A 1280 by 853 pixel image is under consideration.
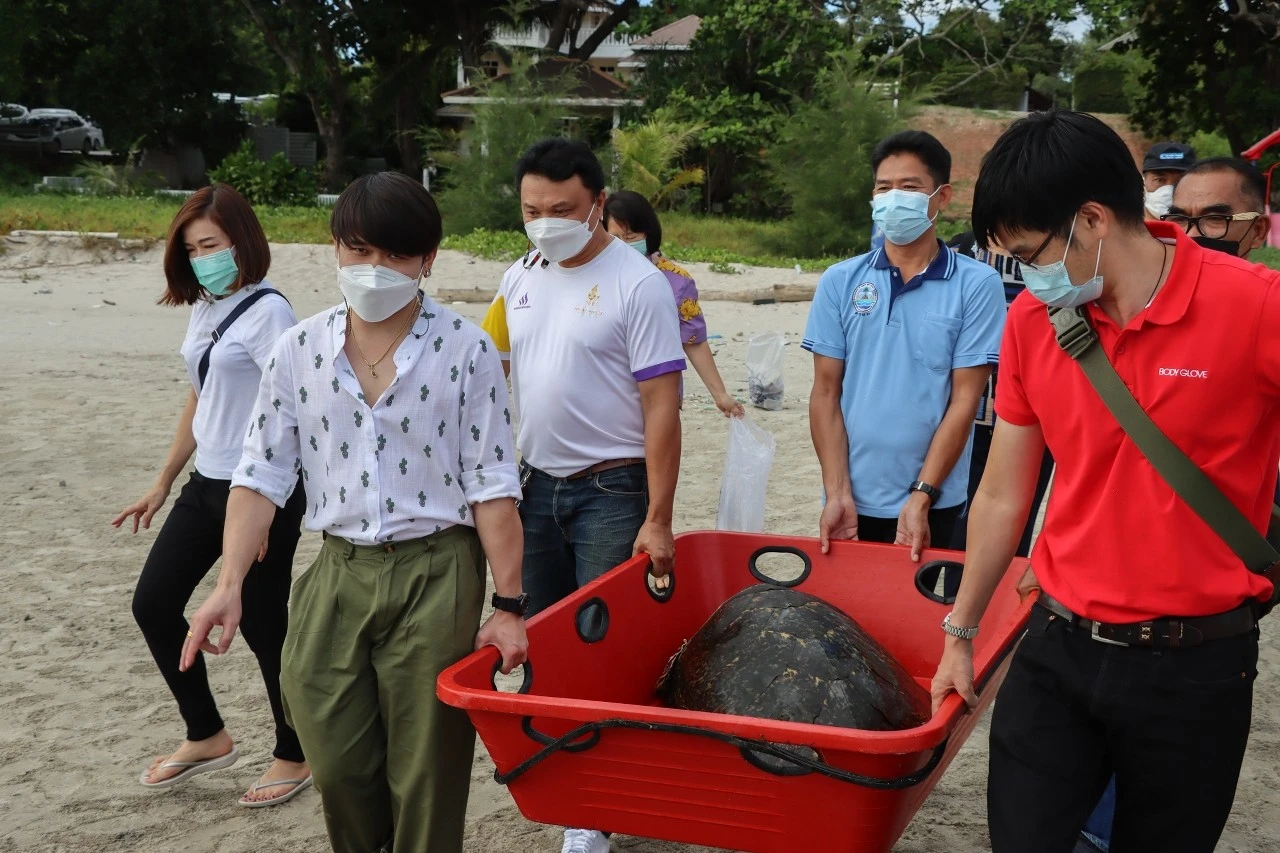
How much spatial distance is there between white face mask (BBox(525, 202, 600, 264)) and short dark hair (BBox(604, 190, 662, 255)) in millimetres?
2122

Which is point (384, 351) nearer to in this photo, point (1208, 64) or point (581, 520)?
point (581, 520)

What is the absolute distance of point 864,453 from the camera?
3297 millimetres

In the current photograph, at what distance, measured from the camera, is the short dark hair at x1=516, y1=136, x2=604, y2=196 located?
313cm

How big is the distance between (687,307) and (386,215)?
11.8 ft

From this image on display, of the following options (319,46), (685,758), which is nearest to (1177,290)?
(685,758)

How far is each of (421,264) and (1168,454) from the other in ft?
4.63

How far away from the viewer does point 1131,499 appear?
1.86 meters

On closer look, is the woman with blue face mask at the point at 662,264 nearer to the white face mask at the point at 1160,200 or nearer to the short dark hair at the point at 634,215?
the short dark hair at the point at 634,215

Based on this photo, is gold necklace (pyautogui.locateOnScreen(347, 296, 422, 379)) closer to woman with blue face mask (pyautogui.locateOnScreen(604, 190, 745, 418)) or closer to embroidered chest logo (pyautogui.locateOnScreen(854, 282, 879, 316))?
embroidered chest logo (pyautogui.locateOnScreen(854, 282, 879, 316))

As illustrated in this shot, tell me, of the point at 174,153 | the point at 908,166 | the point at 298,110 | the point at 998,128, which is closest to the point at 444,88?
the point at 298,110

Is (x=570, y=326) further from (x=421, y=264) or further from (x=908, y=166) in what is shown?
(x=908, y=166)

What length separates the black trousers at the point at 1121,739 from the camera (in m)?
1.86

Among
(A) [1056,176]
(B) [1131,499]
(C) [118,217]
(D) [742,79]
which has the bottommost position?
(C) [118,217]

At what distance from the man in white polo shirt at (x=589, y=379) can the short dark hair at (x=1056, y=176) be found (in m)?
1.29
